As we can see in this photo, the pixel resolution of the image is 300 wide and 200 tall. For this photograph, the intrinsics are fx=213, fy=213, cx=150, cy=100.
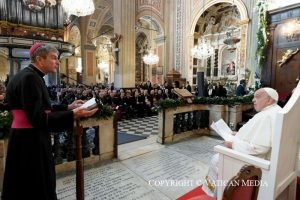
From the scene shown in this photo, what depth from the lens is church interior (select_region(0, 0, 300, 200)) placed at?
2.11m

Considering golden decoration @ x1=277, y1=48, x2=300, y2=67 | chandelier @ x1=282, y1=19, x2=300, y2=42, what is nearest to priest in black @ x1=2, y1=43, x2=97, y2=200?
golden decoration @ x1=277, y1=48, x2=300, y2=67

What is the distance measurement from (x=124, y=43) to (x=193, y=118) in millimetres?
8057

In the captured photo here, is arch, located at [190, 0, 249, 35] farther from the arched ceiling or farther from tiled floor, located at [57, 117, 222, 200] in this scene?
tiled floor, located at [57, 117, 222, 200]

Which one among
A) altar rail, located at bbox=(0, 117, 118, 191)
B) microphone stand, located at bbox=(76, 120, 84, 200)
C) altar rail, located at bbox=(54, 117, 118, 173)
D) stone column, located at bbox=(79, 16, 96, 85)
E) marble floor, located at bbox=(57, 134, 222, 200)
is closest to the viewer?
microphone stand, located at bbox=(76, 120, 84, 200)

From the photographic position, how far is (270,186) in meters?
1.74

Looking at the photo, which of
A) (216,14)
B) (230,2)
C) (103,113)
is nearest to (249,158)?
(103,113)

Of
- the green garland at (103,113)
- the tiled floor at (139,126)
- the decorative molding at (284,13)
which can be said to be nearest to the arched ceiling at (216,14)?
the decorative molding at (284,13)

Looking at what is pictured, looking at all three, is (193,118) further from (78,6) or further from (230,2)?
(230,2)

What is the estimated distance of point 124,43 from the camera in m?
12.7

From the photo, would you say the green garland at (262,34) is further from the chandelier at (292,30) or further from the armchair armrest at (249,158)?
the armchair armrest at (249,158)

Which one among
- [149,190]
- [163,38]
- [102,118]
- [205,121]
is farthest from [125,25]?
[149,190]

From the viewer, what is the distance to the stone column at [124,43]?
12672mm

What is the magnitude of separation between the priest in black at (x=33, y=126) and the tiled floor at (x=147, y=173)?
1118 mm

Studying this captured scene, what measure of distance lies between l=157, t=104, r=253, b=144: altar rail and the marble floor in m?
0.48
